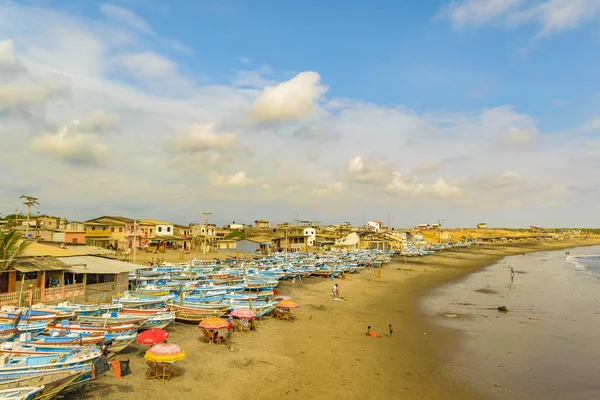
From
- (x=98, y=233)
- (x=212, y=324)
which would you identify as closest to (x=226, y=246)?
(x=98, y=233)

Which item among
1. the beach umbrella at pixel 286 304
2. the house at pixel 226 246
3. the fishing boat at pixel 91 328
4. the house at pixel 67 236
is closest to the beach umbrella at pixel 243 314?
the beach umbrella at pixel 286 304

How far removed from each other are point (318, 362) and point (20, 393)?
14.8 meters

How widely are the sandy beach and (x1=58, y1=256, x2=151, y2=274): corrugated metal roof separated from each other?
9.34 metres

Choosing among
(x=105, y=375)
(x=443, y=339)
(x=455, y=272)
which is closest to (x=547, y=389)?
(x=443, y=339)

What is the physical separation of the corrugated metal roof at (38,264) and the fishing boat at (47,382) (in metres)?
16.3

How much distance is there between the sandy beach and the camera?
18.0 meters

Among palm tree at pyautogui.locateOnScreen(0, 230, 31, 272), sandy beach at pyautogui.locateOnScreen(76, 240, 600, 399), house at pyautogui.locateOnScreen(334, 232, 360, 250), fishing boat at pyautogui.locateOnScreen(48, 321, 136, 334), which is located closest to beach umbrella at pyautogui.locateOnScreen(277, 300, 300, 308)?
sandy beach at pyautogui.locateOnScreen(76, 240, 600, 399)

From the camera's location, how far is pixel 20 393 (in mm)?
12828

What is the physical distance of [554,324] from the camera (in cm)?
3177

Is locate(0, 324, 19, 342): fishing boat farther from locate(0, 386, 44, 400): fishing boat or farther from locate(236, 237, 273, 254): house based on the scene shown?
locate(236, 237, 273, 254): house

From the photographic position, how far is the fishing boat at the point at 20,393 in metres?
12.5

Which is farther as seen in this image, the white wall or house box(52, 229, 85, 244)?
the white wall

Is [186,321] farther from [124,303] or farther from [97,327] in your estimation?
[97,327]

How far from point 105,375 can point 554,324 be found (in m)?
33.9
